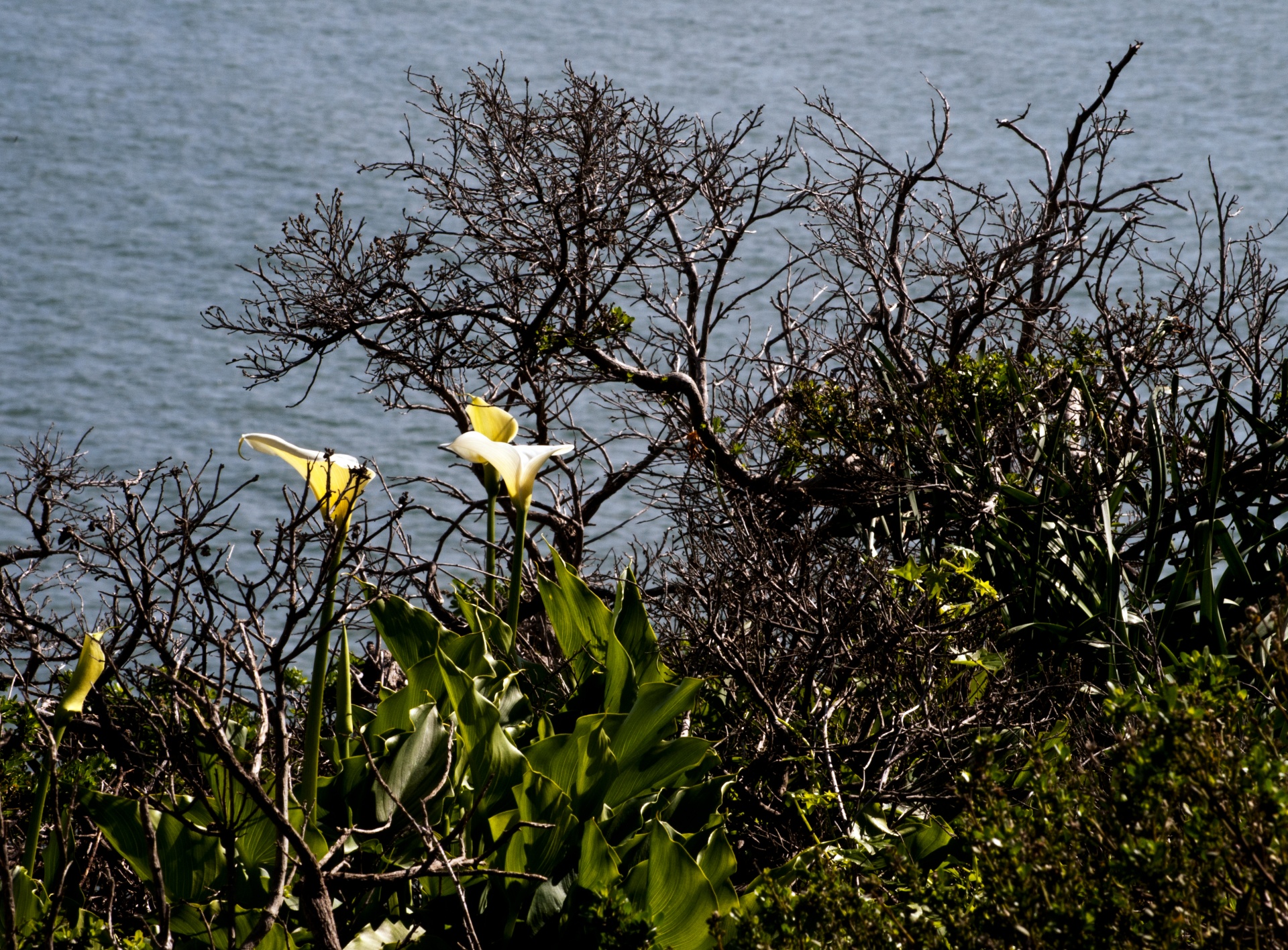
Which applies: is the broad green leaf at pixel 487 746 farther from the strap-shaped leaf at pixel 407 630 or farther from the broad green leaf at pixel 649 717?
the strap-shaped leaf at pixel 407 630

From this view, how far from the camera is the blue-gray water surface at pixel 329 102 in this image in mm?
13773

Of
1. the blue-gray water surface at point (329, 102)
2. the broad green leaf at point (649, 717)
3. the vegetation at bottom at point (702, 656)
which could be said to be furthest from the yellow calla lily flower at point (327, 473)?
the blue-gray water surface at point (329, 102)

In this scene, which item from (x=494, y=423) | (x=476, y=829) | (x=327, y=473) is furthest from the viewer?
(x=494, y=423)

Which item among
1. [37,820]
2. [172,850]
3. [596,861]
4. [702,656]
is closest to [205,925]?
[172,850]

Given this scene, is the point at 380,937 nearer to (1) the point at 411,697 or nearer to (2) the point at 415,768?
(2) the point at 415,768

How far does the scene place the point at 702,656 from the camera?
83.8 inches

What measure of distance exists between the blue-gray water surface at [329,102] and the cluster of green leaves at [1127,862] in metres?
11.7

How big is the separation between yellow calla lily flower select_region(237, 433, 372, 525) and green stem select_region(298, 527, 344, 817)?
0.14 ft

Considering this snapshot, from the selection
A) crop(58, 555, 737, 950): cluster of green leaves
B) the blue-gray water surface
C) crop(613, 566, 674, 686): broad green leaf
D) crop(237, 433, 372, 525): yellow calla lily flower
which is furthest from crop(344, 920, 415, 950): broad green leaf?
the blue-gray water surface

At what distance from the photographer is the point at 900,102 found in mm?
16453

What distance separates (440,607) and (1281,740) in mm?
1391

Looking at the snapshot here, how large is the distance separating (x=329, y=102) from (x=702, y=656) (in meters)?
16.1

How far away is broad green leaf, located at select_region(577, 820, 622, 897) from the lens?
1.53 meters

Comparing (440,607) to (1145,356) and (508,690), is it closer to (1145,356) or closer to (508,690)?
(508,690)
